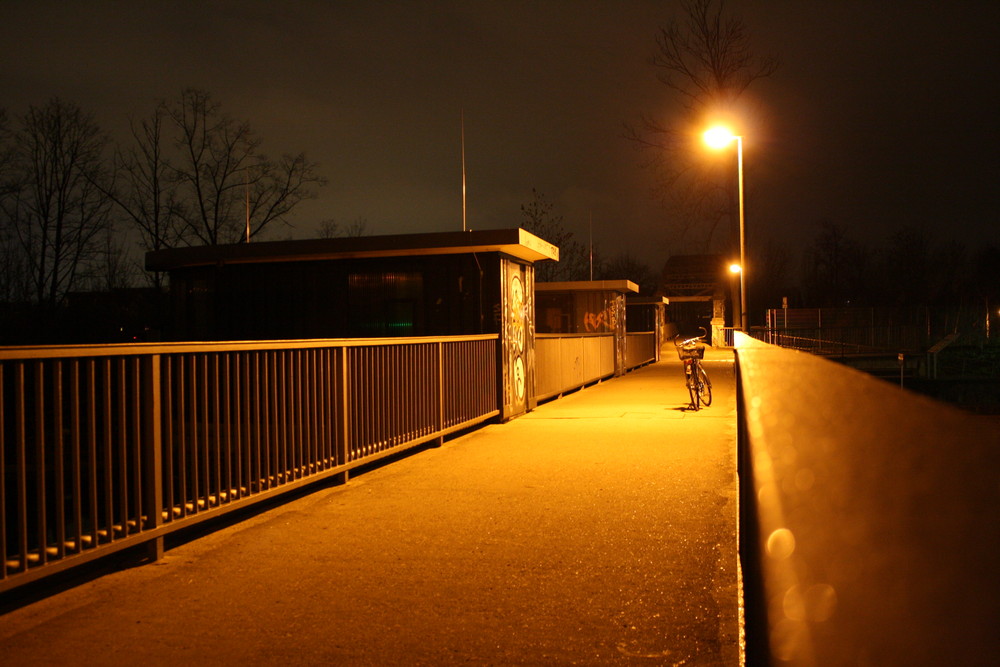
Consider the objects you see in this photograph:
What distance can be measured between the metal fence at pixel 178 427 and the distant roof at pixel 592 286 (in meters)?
20.9

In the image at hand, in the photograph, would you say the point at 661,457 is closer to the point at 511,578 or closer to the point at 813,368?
the point at 511,578

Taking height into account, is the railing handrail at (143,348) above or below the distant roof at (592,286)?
below

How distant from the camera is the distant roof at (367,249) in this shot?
44.3 ft

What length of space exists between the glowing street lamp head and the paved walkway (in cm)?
1317

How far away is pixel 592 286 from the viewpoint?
1203 inches

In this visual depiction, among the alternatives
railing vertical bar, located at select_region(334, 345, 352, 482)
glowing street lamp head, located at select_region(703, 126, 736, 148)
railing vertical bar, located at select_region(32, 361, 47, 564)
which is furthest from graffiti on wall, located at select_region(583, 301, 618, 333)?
railing vertical bar, located at select_region(32, 361, 47, 564)

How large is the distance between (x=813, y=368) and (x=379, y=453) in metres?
6.94

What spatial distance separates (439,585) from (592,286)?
86.9 feet

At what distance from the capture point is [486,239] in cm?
1338

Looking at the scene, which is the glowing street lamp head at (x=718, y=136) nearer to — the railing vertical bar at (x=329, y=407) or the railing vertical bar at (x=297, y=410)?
the railing vertical bar at (x=329, y=407)

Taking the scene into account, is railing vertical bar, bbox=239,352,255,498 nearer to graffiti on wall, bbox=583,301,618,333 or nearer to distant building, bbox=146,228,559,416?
distant building, bbox=146,228,559,416

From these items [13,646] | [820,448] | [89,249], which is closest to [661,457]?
[13,646]

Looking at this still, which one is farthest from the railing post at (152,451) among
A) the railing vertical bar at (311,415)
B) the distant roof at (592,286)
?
the distant roof at (592,286)

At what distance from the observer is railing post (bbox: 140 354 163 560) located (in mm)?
5152
